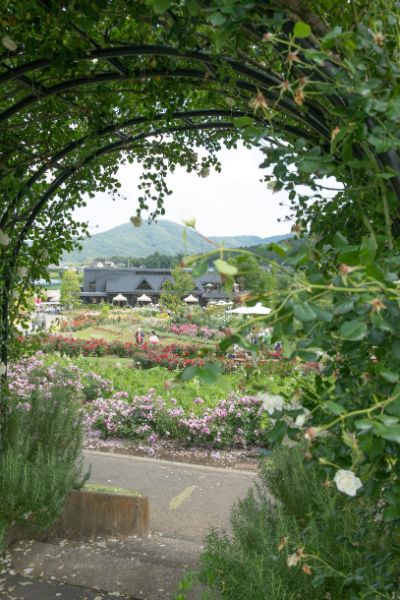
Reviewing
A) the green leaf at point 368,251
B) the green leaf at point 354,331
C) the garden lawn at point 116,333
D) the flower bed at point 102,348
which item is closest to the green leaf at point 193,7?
the green leaf at point 368,251

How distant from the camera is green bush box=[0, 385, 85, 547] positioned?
3.11 meters

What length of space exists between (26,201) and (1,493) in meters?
1.83

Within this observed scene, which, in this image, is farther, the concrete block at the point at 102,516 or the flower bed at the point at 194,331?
the flower bed at the point at 194,331

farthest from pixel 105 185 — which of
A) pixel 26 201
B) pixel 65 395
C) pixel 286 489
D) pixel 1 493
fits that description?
pixel 286 489

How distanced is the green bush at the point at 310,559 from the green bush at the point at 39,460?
124 centimetres

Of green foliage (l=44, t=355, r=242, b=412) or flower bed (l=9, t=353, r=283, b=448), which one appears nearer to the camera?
flower bed (l=9, t=353, r=283, b=448)

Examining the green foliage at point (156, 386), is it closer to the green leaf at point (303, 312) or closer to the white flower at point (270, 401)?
the white flower at point (270, 401)

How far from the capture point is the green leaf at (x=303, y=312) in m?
0.78

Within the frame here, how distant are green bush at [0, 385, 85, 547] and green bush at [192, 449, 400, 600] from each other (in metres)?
1.24

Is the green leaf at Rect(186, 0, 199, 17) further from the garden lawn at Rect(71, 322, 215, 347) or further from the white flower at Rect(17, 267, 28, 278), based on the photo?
the garden lawn at Rect(71, 322, 215, 347)

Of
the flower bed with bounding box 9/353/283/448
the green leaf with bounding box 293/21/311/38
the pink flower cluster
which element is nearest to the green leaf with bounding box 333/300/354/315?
the green leaf with bounding box 293/21/311/38

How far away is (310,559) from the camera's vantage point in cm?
185

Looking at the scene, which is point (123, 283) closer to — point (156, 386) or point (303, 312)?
point (156, 386)

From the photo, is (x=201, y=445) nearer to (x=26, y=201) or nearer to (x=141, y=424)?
(x=141, y=424)
